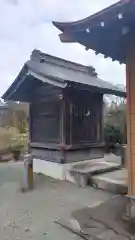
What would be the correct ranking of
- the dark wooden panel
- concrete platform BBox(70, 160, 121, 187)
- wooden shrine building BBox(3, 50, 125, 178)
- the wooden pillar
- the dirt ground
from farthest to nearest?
the dark wooden panel < wooden shrine building BBox(3, 50, 125, 178) < concrete platform BBox(70, 160, 121, 187) < the wooden pillar < the dirt ground

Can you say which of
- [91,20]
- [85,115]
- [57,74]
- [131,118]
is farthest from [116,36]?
[85,115]

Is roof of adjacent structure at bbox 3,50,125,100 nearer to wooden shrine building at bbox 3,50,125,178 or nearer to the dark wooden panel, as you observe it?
wooden shrine building at bbox 3,50,125,178

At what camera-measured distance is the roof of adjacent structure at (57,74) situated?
7.00 m

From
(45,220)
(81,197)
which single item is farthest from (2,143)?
(45,220)

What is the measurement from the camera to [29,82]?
26.6 feet

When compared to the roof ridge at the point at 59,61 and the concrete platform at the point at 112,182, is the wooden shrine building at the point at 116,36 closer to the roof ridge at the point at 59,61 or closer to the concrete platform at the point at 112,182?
the concrete platform at the point at 112,182

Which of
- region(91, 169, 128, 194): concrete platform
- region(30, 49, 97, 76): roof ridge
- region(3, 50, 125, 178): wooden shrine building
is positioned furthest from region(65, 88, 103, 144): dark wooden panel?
region(30, 49, 97, 76): roof ridge

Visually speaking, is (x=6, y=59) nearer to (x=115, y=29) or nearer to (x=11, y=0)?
(x=11, y=0)

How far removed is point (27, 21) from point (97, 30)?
295 inches

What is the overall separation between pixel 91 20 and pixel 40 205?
3.57m

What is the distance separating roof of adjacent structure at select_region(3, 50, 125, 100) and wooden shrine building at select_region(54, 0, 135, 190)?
7.63ft

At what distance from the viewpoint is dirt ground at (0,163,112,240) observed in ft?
12.3

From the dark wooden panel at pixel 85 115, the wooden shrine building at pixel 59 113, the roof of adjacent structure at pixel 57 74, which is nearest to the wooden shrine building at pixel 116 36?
the roof of adjacent structure at pixel 57 74

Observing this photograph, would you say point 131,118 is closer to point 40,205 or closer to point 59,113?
point 40,205
